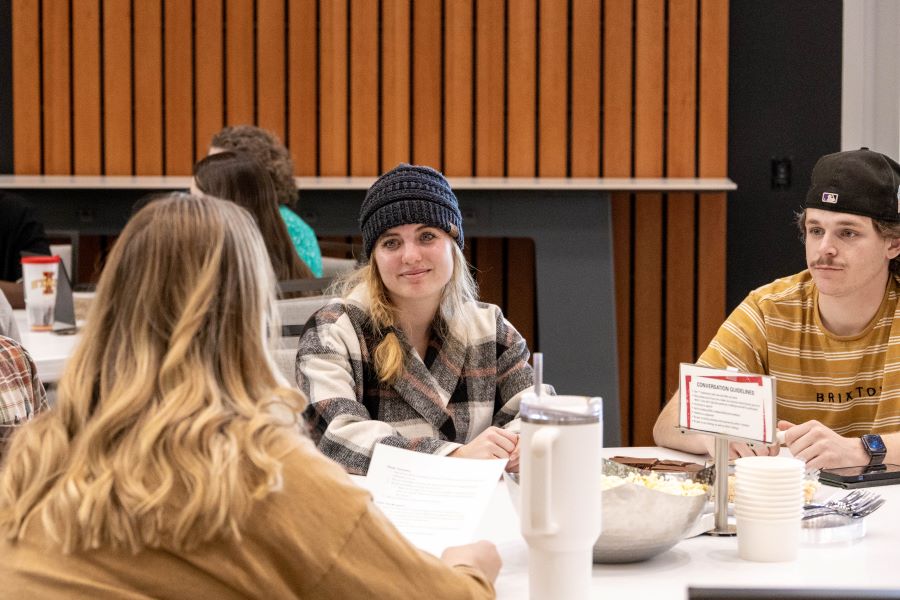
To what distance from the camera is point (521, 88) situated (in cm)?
583

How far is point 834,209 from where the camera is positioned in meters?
2.66

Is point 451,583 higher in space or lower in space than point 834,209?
lower

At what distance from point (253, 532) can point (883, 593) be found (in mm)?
647

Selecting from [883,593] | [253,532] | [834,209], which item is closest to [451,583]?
[253,532]

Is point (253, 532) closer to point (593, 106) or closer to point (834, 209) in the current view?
point (834, 209)

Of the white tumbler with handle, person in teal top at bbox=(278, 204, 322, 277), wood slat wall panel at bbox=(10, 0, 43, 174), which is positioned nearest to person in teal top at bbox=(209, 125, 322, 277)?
person in teal top at bbox=(278, 204, 322, 277)

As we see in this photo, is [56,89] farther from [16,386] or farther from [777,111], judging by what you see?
[16,386]

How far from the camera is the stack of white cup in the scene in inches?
68.2

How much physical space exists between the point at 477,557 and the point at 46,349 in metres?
2.12

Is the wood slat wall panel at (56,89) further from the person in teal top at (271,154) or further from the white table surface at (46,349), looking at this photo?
the white table surface at (46,349)

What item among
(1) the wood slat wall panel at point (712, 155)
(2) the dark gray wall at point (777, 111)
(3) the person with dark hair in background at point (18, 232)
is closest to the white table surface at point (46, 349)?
(3) the person with dark hair in background at point (18, 232)

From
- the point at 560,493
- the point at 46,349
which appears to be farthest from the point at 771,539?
the point at 46,349

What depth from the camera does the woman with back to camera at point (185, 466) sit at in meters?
1.27

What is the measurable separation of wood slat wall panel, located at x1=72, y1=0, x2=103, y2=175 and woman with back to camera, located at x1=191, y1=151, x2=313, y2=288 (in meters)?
2.17
